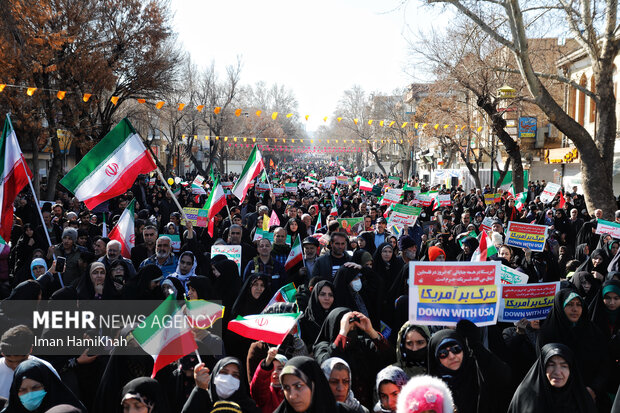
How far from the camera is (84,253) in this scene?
7.55 m

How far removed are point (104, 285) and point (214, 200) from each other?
5.14m

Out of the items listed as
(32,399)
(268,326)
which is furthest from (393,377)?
(32,399)

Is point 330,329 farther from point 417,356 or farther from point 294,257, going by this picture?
point 294,257

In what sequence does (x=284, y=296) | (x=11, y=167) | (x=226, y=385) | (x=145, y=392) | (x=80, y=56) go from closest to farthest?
(x=145, y=392) → (x=226, y=385) → (x=284, y=296) → (x=11, y=167) → (x=80, y=56)

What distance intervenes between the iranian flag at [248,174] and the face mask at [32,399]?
906cm

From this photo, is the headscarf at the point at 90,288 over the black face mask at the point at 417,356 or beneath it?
over

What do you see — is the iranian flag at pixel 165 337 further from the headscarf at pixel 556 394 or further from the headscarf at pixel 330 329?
the headscarf at pixel 556 394

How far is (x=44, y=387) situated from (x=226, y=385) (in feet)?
3.53

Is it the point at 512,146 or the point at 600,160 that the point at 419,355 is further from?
the point at 512,146

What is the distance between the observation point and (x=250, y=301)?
6.05m

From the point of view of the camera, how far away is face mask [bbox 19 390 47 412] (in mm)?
3746

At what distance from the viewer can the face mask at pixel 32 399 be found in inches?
147

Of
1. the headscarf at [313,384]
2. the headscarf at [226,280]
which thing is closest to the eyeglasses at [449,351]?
the headscarf at [313,384]

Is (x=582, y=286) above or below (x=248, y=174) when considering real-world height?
below
